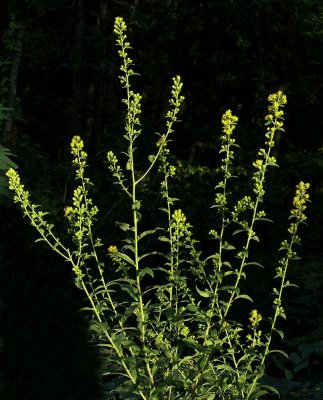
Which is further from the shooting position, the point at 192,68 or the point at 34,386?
the point at 192,68

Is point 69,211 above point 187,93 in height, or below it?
below

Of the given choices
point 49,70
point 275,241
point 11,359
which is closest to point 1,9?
point 49,70

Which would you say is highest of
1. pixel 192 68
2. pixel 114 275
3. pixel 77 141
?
pixel 192 68

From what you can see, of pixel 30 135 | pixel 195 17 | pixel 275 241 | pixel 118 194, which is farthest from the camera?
pixel 30 135

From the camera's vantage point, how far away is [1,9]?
21188 millimetres

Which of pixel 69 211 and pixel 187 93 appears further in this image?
pixel 187 93

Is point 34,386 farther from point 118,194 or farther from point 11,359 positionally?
point 118,194

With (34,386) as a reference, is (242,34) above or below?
above

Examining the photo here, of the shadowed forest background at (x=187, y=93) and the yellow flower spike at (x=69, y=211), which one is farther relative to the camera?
the shadowed forest background at (x=187, y=93)

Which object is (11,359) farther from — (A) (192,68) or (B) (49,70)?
(B) (49,70)

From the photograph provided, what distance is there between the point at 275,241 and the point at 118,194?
3.47 m

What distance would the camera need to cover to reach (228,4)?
1502cm

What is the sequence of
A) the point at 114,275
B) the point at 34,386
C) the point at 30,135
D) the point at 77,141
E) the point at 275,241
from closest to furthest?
Result: the point at 77,141 → the point at 34,386 → the point at 114,275 → the point at 275,241 → the point at 30,135

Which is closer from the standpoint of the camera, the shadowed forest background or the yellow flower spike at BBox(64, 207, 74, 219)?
the yellow flower spike at BBox(64, 207, 74, 219)
